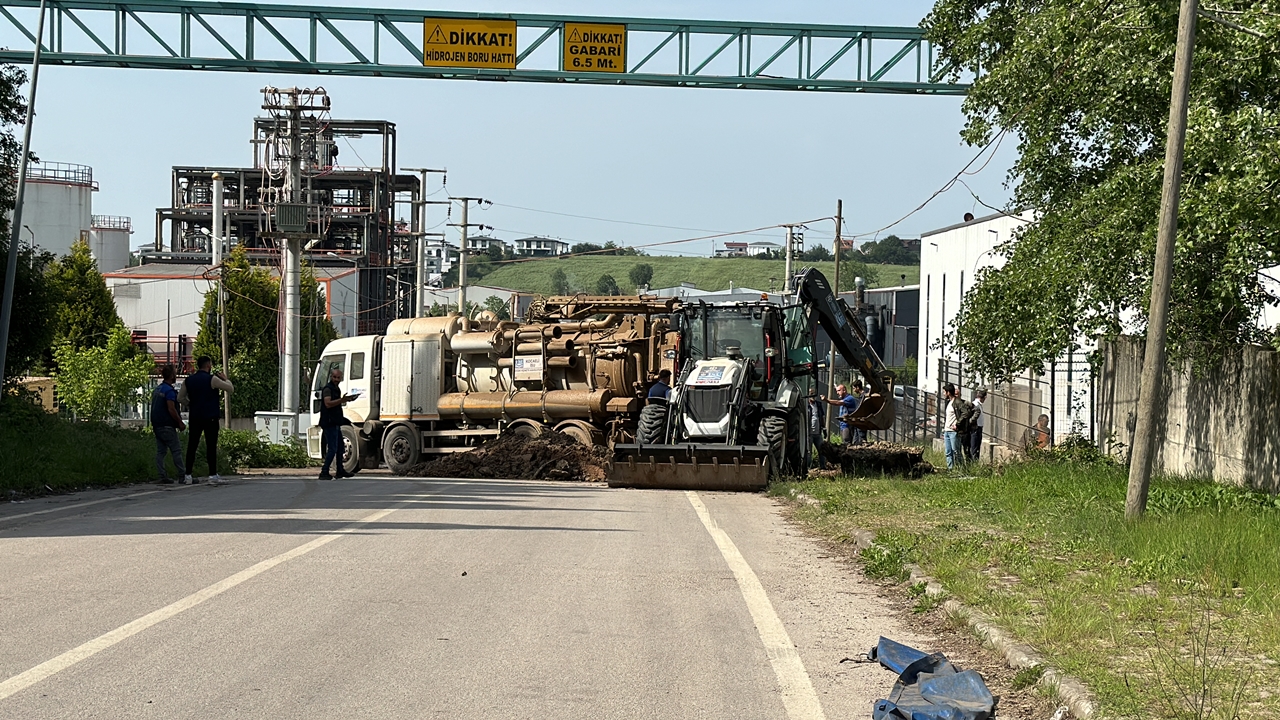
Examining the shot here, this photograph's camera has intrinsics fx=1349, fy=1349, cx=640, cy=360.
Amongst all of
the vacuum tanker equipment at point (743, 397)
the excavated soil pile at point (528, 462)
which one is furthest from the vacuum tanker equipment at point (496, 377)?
the vacuum tanker equipment at point (743, 397)

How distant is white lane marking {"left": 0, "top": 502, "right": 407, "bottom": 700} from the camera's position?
6.52 metres

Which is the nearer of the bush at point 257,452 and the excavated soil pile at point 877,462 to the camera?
the excavated soil pile at point 877,462

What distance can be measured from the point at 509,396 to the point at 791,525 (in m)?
12.8

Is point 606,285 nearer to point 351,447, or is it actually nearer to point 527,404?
point 351,447

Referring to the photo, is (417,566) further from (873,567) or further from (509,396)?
(509,396)

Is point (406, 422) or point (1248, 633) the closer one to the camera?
point (1248, 633)

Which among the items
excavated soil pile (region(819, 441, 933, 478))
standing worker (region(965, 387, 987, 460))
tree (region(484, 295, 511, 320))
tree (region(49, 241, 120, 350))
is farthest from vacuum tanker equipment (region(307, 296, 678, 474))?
tree (region(49, 241, 120, 350))

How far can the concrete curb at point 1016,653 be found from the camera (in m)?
6.54

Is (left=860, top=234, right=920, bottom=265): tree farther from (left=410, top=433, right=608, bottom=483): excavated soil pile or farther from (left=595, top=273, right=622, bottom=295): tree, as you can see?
(left=410, top=433, right=608, bottom=483): excavated soil pile

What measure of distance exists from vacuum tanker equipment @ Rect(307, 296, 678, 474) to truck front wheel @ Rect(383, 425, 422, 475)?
0.07ft

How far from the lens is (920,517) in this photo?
15164 mm

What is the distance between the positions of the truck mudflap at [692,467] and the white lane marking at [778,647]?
307 inches

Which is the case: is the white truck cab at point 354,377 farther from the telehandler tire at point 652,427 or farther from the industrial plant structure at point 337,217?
the industrial plant structure at point 337,217

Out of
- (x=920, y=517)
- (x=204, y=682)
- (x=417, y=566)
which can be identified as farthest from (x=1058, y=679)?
(x=920, y=517)
